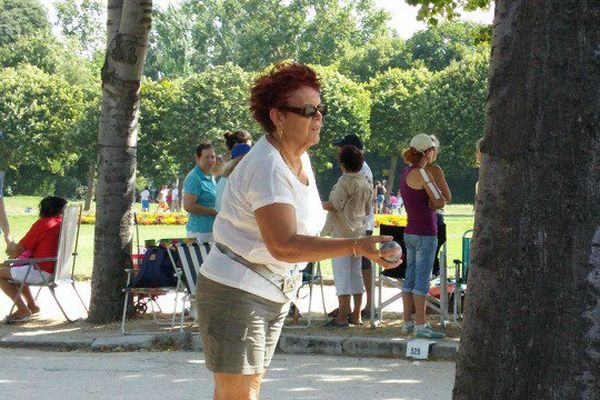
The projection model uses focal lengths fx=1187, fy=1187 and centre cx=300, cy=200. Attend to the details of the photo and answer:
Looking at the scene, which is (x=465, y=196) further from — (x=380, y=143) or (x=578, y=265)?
(x=578, y=265)

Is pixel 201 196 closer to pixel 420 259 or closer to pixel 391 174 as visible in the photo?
pixel 420 259

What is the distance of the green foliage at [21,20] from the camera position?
328 feet

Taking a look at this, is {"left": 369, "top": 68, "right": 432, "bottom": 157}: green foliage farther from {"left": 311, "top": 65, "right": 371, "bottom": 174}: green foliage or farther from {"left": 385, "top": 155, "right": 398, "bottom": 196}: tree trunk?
{"left": 311, "top": 65, "right": 371, "bottom": 174}: green foliage

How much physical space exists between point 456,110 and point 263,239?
64.8m

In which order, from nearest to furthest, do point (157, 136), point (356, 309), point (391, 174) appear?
point (356, 309) → point (157, 136) → point (391, 174)

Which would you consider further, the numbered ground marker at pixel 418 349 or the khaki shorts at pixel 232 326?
the numbered ground marker at pixel 418 349

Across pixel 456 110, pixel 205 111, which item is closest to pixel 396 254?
pixel 205 111

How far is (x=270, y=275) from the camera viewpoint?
4199 millimetres

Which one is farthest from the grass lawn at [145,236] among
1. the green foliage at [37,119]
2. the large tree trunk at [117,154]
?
the green foliage at [37,119]

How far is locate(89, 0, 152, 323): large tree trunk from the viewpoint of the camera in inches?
440

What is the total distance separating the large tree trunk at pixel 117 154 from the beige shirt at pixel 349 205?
214cm

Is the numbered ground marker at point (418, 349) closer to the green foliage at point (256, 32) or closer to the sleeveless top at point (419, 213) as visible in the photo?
the sleeveless top at point (419, 213)

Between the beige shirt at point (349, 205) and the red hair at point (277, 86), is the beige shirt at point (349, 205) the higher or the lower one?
→ the lower one

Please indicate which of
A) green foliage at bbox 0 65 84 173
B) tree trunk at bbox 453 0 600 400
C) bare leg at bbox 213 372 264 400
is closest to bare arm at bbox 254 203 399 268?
tree trunk at bbox 453 0 600 400
